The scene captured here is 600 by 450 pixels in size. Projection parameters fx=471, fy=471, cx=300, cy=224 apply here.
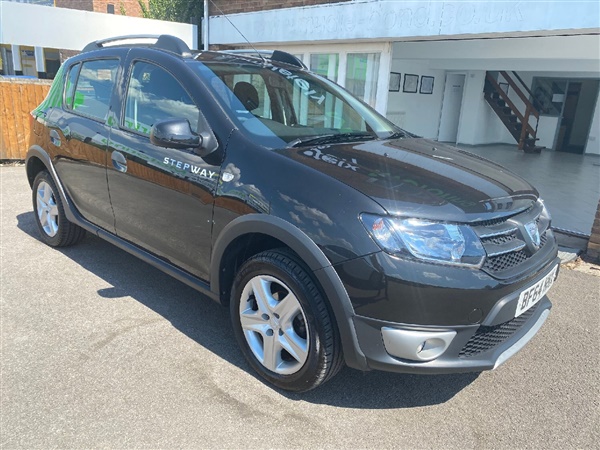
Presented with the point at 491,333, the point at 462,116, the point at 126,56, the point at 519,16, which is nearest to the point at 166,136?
the point at 126,56

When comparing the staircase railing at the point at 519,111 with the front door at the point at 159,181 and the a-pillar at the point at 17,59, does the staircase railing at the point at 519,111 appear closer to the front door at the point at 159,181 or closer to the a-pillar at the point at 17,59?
A: the front door at the point at 159,181

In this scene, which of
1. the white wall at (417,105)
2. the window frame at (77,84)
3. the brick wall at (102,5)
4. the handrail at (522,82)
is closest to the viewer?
the window frame at (77,84)

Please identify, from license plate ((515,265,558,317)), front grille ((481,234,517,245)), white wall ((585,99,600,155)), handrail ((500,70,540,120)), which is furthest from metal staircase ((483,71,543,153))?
front grille ((481,234,517,245))

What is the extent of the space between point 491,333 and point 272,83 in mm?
2181

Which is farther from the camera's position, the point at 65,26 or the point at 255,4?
the point at 65,26

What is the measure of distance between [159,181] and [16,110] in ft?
23.1

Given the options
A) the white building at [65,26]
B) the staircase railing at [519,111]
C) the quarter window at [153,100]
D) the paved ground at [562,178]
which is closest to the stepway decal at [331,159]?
the quarter window at [153,100]

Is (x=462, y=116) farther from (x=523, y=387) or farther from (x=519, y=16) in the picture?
(x=523, y=387)

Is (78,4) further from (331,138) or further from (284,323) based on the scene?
(284,323)

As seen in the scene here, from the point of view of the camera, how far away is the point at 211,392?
2.60m

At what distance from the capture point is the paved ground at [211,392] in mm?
2311

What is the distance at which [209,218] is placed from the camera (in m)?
2.80

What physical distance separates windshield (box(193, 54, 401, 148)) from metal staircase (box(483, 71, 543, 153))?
42.7ft

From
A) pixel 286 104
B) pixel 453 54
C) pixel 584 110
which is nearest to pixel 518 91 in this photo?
pixel 584 110
